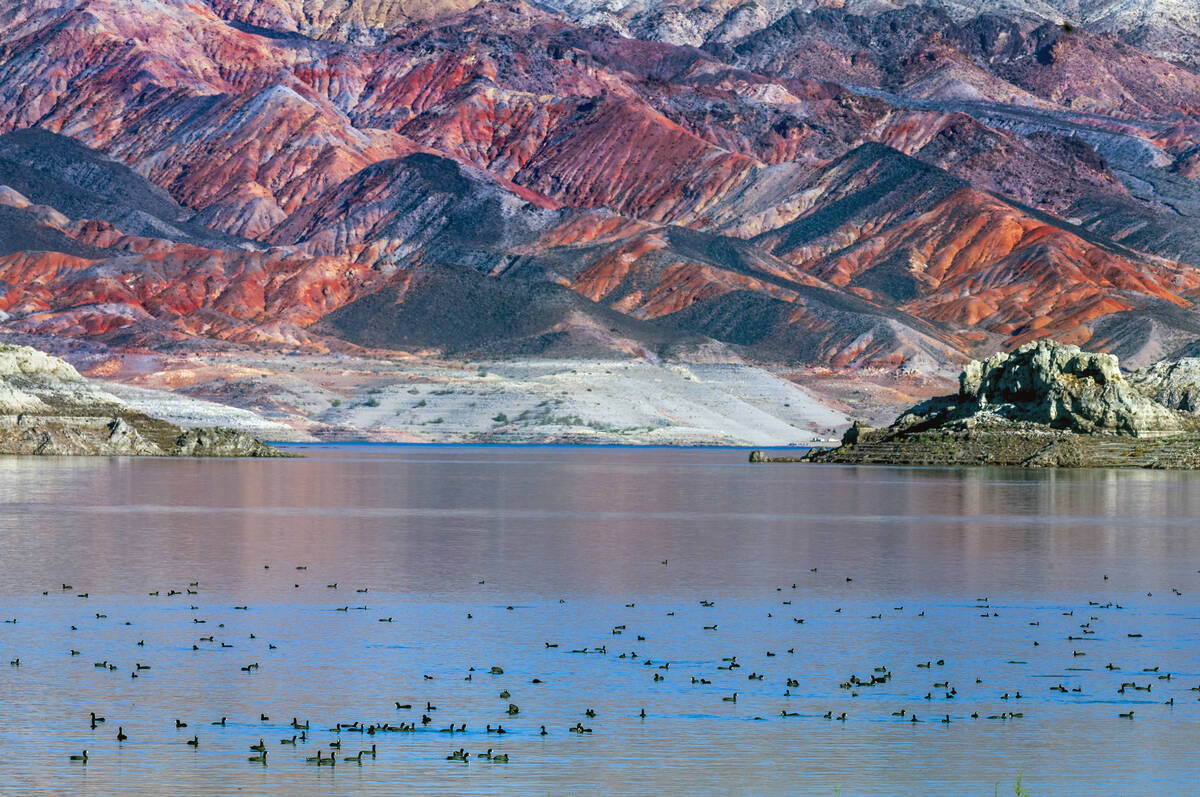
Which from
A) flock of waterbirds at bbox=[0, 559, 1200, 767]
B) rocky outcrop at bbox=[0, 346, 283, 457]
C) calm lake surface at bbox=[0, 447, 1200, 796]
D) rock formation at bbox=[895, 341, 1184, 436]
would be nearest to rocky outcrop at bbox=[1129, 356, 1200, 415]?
rock formation at bbox=[895, 341, 1184, 436]

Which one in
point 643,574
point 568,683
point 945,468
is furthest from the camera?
point 945,468

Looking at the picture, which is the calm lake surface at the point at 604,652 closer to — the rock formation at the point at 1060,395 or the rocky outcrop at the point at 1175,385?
the rock formation at the point at 1060,395

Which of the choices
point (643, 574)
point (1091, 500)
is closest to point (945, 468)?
point (1091, 500)

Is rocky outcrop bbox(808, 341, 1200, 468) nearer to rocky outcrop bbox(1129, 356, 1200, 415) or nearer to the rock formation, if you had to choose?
the rock formation

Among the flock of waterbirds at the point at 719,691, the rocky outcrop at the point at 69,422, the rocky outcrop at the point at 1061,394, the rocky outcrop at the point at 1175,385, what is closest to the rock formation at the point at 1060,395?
the rocky outcrop at the point at 1061,394

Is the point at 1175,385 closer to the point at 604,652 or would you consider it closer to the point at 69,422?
the point at 69,422

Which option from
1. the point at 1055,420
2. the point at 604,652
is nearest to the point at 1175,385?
the point at 1055,420

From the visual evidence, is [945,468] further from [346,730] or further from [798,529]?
[346,730]
